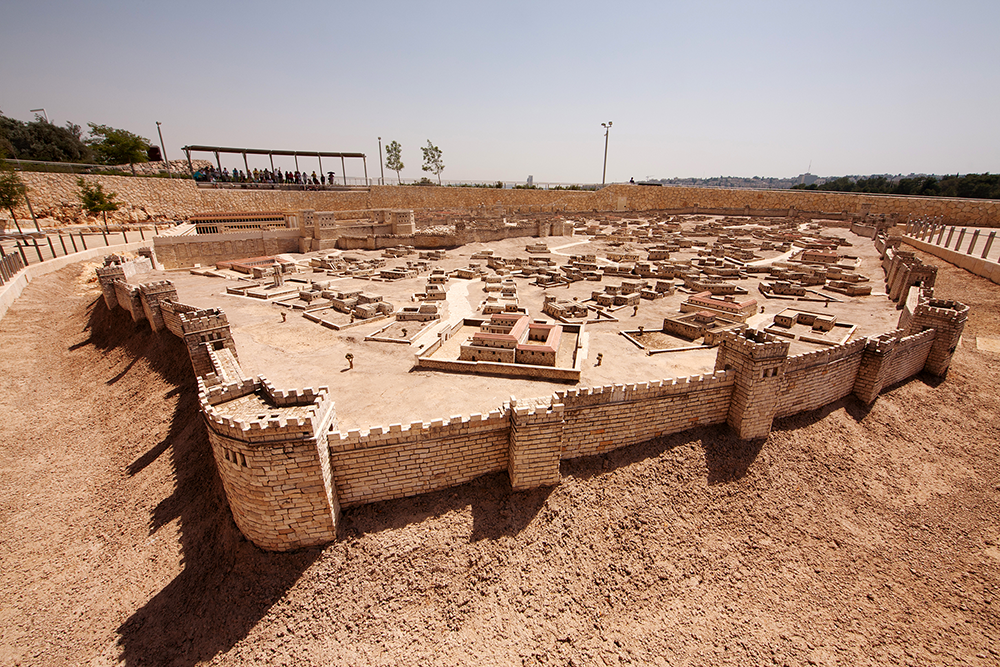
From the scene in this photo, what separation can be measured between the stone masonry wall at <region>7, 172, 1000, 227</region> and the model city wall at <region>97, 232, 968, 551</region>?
153 ft

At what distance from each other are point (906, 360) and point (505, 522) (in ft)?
Answer: 61.4

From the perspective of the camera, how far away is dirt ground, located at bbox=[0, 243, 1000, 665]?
968cm

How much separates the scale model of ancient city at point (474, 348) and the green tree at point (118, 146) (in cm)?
2095

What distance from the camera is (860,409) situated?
16344mm

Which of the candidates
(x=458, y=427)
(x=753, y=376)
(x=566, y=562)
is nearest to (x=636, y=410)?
(x=753, y=376)

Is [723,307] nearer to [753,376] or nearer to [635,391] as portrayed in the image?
[753,376]

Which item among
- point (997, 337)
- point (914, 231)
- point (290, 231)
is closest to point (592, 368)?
point (997, 337)

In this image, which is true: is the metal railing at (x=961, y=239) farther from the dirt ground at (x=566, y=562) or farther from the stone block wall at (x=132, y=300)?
the stone block wall at (x=132, y=300)

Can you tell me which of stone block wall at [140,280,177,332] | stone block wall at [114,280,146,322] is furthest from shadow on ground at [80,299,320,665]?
stone block wall at [114,280,146,322]

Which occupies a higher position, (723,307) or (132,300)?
(132,300)

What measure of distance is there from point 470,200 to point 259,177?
3660 cm

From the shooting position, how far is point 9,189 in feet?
117

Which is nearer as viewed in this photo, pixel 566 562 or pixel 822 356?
pixel 566 562

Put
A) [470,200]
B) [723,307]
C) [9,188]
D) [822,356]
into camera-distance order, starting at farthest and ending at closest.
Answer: [470,200]
[9,188]
[723,307]
[822,356]
